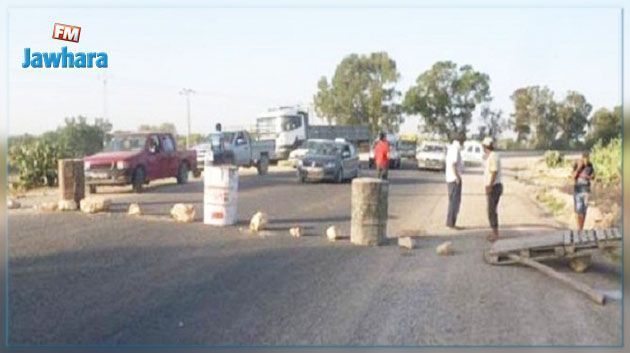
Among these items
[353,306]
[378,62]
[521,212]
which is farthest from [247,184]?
[353,306]

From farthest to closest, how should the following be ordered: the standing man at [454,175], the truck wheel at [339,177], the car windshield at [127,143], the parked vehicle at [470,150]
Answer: the truck wheel at [339,177] → the car windshield at [127,143] → the parked vehicle at [470,150] → the standing man at [454,175]

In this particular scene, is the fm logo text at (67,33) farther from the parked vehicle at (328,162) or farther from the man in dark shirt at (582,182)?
the parked vehicle at (328,162)

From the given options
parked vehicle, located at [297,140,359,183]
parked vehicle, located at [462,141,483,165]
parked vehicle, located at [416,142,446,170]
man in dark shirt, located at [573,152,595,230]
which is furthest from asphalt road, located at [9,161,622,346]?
parked vehicle, located at [416,142,446,170]

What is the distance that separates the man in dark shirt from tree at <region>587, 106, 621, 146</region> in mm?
749

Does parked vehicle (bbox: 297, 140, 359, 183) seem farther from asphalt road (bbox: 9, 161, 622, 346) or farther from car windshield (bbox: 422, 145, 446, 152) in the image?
asphalt road (bbox: 9, 161, 622, 346)

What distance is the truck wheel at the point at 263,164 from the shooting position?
2709 cm

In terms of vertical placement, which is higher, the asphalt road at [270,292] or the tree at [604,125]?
the tree at [604,125]

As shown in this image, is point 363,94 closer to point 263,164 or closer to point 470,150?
point 470,150

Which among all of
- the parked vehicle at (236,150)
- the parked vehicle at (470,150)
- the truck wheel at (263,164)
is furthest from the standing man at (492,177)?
the truck wheel at (263,164)

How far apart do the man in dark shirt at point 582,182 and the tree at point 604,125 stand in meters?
0.75

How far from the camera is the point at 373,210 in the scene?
1036cm

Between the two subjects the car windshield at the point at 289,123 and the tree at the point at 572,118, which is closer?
the tree at the point at 572,118

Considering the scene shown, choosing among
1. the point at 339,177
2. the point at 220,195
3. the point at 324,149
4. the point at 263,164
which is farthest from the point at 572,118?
the point at 263,164

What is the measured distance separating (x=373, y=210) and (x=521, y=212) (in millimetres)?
5816
